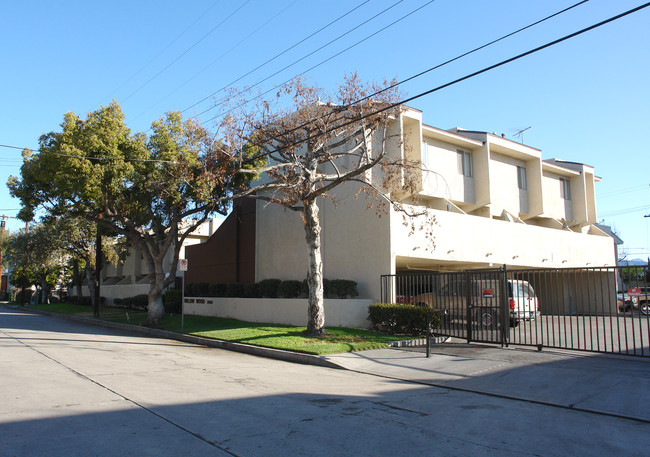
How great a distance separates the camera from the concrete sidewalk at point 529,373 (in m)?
8.14

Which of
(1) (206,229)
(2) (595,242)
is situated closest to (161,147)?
(1) (206,229)

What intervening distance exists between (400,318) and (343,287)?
129 inches

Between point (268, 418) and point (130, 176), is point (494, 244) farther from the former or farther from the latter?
point (268, 418)

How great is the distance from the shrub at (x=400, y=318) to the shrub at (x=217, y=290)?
972cm

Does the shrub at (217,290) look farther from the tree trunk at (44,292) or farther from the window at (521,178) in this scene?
the tree trunk at (44,292)

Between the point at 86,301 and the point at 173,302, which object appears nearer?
the point at 173,302

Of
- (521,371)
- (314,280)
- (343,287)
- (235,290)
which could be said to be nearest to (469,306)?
(521,371)

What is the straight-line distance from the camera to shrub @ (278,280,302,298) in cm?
1983

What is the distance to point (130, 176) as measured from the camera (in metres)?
18.9

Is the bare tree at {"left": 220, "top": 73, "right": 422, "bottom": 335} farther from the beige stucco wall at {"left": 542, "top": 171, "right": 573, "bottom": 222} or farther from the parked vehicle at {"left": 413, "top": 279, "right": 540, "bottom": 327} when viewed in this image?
the beige stucco wall at {"left": 542, "top": 171, "right": 573, "bottom": 222}

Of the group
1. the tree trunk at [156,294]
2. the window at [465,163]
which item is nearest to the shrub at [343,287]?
the tree trunk at [156,294]

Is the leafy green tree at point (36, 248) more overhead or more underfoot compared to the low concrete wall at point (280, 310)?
more overhead

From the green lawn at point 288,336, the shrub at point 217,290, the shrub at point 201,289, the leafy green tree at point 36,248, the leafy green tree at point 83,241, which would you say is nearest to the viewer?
the green lawn at point 288,336

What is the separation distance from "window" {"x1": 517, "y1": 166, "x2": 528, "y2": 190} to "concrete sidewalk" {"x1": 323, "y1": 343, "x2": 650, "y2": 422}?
17.4m
